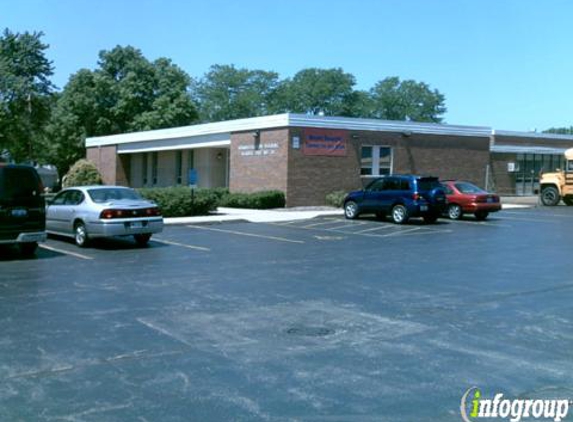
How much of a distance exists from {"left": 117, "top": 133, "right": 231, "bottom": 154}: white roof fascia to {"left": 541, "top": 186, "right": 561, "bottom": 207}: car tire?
631 inches

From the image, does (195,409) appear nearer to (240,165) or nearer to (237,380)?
(237,380)

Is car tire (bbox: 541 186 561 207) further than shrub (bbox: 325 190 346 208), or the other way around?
car tire (bbox: 541 186 561 207)

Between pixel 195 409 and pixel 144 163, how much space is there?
1662 inches

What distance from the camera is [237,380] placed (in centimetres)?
577

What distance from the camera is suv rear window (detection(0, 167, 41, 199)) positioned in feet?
44.9

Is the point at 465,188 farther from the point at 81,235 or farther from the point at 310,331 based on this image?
the point at 310,331

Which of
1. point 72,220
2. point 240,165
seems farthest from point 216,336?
point 240,165

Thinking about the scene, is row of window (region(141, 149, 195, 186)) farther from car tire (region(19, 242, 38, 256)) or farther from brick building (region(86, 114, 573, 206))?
car tire (region(19, 242, 38, 256))

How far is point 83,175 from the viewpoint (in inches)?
1725

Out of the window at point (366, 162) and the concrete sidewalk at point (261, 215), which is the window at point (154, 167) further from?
the window at point (366, 162)

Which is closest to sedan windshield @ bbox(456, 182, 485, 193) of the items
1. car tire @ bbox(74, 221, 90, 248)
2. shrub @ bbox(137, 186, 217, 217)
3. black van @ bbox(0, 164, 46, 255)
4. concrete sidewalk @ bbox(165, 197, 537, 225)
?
concrete sidewalk @ bbox(165, 197, 537, 225)

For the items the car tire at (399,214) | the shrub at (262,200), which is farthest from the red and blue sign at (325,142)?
the car tire at (399,214)
